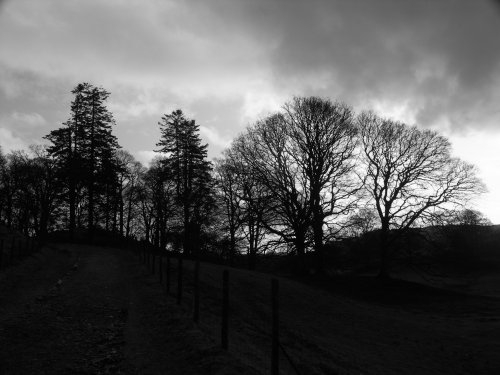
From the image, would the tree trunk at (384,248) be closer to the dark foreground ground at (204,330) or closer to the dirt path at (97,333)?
the dark foreground ground at (204,330)

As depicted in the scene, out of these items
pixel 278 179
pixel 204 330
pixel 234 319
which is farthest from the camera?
pixel 278 179

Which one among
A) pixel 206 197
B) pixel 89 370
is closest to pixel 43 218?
pixel 206 197

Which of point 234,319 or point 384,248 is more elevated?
point 384,248

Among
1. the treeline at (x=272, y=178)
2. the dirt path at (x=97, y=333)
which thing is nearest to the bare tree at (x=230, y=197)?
the treeline at (x=272, y=178)

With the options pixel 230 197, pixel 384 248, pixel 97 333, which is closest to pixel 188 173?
pixel 230 197

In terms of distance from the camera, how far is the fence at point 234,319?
289 inches

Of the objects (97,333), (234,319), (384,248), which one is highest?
(384,248)

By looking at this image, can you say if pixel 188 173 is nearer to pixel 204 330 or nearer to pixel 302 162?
pixel 302 162

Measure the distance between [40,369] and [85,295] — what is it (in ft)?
23.1

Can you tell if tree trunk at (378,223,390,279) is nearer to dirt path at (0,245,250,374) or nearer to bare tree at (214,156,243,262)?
bare tree at (214,156,243,262)

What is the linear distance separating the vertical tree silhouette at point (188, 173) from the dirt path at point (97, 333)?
24.4 metres

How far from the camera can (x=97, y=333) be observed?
31.8 feet

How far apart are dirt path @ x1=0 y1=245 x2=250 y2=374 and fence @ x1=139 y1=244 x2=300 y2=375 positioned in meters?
0.61

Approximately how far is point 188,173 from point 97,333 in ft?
109
